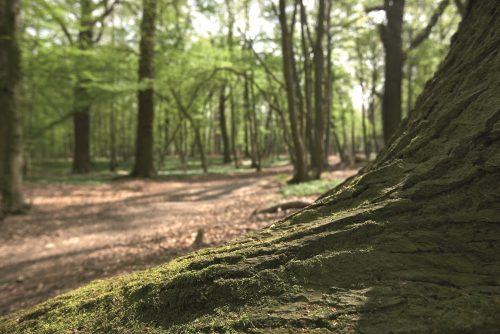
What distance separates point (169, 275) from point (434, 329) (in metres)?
1.24

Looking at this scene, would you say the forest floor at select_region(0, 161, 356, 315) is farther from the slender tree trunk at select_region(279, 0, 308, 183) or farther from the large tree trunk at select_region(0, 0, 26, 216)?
the slender tree trunk at select_region(279, 0, 308, 183)

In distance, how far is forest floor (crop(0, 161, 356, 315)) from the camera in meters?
5.26

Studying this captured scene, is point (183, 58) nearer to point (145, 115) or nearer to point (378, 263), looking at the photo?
point (145, 115)

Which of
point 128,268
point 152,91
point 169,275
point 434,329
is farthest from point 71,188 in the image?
point 434,329

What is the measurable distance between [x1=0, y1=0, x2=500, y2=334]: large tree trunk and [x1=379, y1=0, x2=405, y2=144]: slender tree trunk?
7834 mm

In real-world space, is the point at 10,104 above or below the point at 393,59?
below

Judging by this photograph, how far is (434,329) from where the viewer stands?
51.4 inches

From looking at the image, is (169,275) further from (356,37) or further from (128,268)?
(356,37)

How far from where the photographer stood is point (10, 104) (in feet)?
30.4

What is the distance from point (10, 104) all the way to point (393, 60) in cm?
984

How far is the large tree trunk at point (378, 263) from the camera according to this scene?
1.43 metres

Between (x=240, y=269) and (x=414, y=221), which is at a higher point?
(x=414, y=221)

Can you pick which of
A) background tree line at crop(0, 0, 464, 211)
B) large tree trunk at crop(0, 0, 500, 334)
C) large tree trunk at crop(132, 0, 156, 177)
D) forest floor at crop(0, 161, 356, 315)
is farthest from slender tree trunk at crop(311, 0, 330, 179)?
large tree trunk at crop(0, 0, 500, 334)

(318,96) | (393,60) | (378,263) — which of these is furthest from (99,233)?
(318,96)
